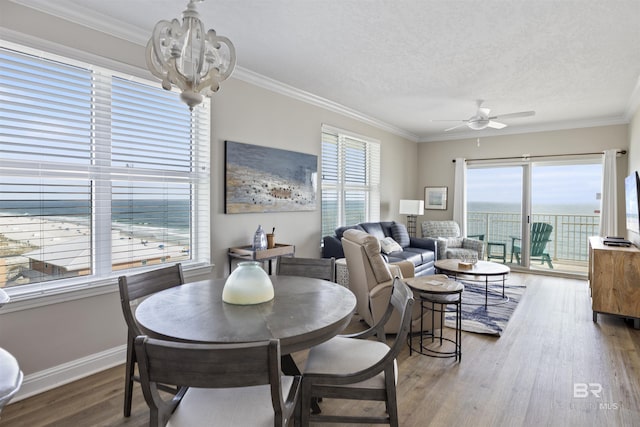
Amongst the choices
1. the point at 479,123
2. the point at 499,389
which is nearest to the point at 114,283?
the point at 499,389

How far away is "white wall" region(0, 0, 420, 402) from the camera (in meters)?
2.30

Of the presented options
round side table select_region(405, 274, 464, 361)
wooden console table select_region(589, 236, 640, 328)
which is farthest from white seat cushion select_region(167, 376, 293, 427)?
wooden console table select_region(589, 236, 640, 328)

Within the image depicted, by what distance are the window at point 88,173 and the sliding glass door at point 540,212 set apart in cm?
563

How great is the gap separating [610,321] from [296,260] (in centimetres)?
357

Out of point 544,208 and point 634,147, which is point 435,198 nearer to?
point 544,208

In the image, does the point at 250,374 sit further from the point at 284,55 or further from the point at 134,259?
the point at 284,55

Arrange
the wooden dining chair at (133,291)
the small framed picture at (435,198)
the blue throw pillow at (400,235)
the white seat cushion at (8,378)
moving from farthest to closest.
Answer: the small framed picture at (435,198), the blue throw pillow at (400,235), the wooden dining chair at (133,291), the white seat cushion at (8,378)

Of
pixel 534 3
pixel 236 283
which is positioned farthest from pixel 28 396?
pixel 534 3

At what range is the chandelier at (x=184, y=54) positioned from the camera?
158cm

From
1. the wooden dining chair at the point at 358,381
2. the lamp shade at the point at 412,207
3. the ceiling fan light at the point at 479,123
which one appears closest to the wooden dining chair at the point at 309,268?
the wooden dining chair at the point at 358,381

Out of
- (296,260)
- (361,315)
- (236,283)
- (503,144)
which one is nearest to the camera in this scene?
(236,283)

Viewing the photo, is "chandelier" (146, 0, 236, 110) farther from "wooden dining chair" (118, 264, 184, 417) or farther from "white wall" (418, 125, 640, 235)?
"white wall" (418, 125, 640, 235)

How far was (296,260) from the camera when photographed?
2592 millimetres

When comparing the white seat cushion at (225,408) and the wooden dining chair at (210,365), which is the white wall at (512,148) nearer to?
the white seat cushion at (225,408)
